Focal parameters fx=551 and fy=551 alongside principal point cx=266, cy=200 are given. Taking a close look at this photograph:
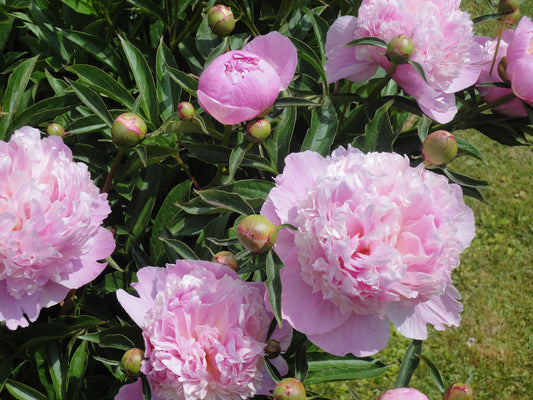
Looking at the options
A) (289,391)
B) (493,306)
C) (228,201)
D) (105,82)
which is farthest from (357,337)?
(493,306)

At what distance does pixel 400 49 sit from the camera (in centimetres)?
83

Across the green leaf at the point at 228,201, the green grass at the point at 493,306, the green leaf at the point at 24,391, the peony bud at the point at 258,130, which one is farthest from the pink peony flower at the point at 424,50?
the green grass at the point at 493,306

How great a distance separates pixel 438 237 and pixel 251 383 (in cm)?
31

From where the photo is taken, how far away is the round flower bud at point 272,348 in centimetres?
74

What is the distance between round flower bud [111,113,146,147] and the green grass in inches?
60.6

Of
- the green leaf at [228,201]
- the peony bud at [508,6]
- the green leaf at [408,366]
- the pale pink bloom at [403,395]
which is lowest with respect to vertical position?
the green leaf at [408,366]

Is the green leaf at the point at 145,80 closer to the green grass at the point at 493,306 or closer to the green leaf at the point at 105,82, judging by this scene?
the green leaf at the point at 105,82

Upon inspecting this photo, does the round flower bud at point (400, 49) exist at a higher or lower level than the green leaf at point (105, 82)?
higher

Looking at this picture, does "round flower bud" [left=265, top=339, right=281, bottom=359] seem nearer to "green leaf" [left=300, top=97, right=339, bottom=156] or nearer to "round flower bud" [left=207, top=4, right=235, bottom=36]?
"green leaf" [left=300, top=97, right=339, bottom=156]

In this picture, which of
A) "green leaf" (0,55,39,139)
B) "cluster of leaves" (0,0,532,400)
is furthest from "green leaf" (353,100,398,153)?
"green leaf" (0,55,39,139)

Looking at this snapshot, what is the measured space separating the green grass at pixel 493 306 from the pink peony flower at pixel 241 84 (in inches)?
60.1

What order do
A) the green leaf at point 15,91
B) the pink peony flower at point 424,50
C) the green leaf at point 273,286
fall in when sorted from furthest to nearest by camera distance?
the green leaf at point 15,91
the pink peony flower at point 424,50
the green leaf at point 273,286

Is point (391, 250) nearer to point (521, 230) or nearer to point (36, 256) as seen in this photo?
point (36, 256)

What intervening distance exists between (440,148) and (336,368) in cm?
49
